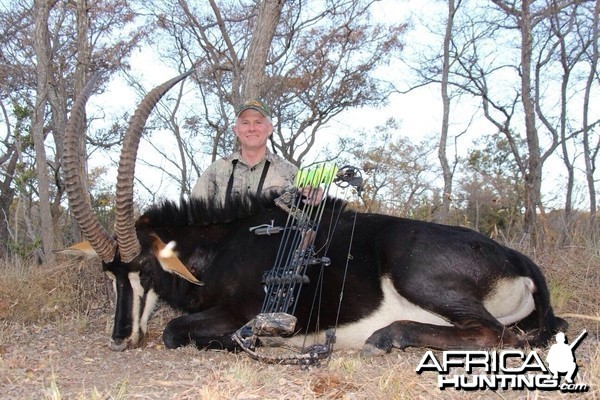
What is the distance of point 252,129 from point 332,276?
2.02 meters

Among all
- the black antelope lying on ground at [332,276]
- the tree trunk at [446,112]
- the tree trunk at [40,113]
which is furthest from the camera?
the tree trunk at [446,112]

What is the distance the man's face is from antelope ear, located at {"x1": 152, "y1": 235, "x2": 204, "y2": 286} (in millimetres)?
1449

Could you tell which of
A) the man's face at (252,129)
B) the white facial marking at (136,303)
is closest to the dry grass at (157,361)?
the white facial marking at (136,303)

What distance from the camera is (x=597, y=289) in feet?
16.9

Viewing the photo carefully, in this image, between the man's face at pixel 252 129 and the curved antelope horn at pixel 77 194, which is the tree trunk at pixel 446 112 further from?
the curved antelope horn at pixel 77 194

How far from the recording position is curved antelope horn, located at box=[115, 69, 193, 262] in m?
4.21

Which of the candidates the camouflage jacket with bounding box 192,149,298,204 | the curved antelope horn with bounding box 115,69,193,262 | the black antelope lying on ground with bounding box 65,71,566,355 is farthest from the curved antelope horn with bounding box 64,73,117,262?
the camouflage jacket with bounding box 192,149,298,204

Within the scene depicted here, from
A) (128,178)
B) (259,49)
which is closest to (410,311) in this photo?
(128,178)

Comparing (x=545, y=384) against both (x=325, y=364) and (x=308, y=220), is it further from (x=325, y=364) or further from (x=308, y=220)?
(x=308, y=220)

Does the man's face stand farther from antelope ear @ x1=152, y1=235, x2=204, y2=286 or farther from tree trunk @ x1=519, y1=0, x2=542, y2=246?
tree trunk @ x1=519, y1=0, x2=542, y2=246

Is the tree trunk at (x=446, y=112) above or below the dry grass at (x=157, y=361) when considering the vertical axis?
above

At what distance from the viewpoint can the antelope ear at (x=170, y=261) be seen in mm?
4234

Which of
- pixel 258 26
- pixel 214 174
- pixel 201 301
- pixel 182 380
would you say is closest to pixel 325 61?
pixel 258 26

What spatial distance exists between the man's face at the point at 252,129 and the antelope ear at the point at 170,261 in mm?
1449
